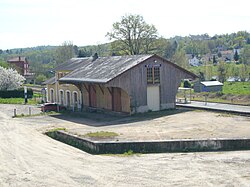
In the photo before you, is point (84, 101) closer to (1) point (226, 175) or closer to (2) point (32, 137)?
(2) point (32, 137)

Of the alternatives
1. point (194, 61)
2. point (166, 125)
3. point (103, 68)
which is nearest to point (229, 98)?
point (103, 68)

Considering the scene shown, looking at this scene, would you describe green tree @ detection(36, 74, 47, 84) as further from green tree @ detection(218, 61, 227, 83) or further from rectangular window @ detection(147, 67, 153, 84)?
rectangular window @ detection(147, 67, 153, 84)

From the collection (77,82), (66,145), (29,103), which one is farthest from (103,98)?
(29,103)

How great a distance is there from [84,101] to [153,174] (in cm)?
2109

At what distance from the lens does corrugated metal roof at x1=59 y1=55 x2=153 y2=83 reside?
29.3 metres

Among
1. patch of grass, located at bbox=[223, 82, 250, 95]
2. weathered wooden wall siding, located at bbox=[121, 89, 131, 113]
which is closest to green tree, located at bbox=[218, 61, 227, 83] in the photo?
patch of grass, located at bbox=[223, 82, 250, 95]

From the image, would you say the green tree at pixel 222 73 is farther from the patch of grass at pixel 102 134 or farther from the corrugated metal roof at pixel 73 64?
the patch of grass at pixel 102 134

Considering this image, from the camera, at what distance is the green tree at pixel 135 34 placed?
176 feet

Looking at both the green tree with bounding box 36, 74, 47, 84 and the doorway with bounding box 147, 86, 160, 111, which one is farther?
the green tree with bounding box 36, 74, 47, 84

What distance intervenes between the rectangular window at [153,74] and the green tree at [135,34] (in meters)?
23.3

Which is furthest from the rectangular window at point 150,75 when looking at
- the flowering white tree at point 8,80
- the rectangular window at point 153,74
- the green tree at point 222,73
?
the green tree at point 222,73

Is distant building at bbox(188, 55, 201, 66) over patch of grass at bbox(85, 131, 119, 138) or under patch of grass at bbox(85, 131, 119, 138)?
over

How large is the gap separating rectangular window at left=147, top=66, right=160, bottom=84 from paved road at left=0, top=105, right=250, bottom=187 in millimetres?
10681

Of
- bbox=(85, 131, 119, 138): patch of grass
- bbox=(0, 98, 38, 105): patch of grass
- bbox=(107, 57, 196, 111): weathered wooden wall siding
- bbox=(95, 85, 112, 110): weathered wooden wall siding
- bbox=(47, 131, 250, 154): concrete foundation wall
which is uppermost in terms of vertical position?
bbox=(107, 57, 196, 111): weathered wooden wall siding
